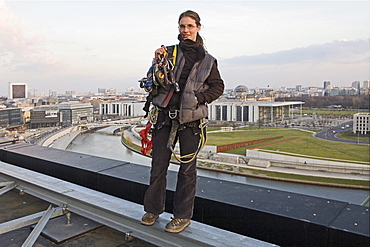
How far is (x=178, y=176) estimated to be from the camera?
111 centimetres

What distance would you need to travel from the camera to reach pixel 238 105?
31.1 meters

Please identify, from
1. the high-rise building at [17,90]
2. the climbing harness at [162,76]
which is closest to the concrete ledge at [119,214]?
the climbing harness at [162,76]

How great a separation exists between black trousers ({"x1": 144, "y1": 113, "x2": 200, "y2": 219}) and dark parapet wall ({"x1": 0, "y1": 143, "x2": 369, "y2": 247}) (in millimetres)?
149

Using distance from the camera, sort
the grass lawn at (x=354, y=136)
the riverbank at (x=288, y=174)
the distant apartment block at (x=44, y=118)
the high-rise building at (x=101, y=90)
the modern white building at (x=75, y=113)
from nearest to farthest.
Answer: the riverbank at (x=288, y=174)
the grass lawn at (x=354, y=136)
the distant apartment block at (x=44, y=118)
the modern white building at (x=75, y=113)
the high-rise building at (x=101, y=90)

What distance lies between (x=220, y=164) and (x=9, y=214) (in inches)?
454

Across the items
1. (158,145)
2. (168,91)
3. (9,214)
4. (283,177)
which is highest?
(168,91)

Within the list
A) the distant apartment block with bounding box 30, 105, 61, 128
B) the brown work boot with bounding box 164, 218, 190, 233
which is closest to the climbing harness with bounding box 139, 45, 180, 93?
the brown work boot with bounding box 164, 218, 190, 233

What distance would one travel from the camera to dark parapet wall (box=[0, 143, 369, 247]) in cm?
92

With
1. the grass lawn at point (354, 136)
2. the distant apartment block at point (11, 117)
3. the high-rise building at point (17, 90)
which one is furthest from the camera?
the high-rise building at point (17, 90)

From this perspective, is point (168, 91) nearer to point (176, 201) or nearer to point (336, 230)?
point (176, 201)

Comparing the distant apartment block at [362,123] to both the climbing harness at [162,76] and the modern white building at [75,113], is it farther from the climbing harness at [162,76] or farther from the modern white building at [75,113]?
the modern white building at [75,113]

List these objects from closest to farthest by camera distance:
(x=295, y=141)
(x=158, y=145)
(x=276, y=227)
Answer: (x=276, y=227)
(x=158, y=145)
(x=295, y=141)

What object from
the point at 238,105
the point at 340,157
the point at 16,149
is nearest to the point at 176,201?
the point at 16,149

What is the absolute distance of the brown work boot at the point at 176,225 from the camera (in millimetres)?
1021
